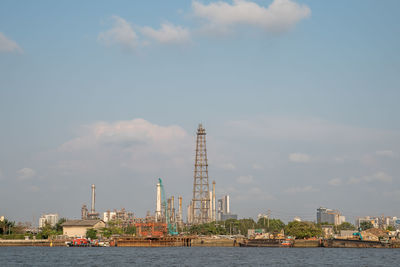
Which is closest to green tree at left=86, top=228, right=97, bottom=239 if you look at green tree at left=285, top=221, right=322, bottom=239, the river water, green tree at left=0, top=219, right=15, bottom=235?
green tree at left=0, top=219, right=15, bottom=235

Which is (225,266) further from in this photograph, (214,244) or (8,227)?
(8,227)

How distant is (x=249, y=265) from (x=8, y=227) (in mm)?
120610

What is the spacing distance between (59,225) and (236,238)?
63198 mm

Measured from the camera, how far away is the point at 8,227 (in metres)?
170

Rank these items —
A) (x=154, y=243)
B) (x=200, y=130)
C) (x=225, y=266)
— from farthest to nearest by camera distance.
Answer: (x=200, y=130) < (x=154, y=243) < (x=225, y=266)

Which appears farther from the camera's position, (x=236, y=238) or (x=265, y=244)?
(x=236, y=238)

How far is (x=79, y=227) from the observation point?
16975cm

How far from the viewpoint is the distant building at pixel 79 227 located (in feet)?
554

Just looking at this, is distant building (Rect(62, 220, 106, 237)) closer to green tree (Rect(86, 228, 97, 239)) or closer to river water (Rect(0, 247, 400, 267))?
green tree (Rect(86, 228, 97, 239))

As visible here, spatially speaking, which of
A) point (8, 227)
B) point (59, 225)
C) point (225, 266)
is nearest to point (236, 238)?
point (59, 225)

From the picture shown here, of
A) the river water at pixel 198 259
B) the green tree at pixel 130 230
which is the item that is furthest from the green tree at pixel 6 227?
the river water at pixel 198 259

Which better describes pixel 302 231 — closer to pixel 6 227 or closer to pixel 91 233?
pixel 91 233

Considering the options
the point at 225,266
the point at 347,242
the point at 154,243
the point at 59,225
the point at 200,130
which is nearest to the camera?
the point at 225,266

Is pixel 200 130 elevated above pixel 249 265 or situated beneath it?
elevated above
